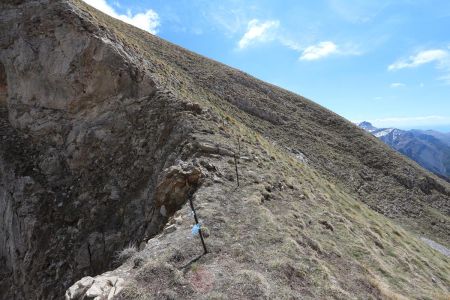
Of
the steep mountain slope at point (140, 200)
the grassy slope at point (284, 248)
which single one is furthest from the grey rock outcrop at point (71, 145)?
the grassy slope at point (284, 248)

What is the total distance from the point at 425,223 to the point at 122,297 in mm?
32203

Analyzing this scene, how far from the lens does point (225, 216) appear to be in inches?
469

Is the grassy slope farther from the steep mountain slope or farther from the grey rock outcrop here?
the grey rock outcrop

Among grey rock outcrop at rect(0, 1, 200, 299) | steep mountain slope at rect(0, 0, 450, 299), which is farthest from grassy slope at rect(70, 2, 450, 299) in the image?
grey rock outcrop at rect(0, 1, 200, 299)

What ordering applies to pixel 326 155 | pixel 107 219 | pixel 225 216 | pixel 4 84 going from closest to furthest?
pixel 225 216 < pixel 107 219 < pixel 4 84 < pixel 326 155

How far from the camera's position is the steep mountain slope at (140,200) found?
9.41 meters

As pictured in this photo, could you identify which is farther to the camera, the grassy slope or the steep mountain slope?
the steep mountain slope

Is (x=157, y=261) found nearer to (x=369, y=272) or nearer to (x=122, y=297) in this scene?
(x=122, y=297)

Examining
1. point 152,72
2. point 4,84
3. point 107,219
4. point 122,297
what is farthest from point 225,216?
point 4,84

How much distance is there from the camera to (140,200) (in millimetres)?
15352

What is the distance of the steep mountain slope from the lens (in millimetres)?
9414

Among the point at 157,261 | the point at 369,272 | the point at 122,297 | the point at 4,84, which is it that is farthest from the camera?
the point at 4,84

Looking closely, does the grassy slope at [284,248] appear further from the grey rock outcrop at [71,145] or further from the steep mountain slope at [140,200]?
the grey rock outcrop at [71,145]

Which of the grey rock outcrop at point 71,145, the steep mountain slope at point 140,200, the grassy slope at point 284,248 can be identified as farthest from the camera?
the grey rock outcrop at point 71,145
